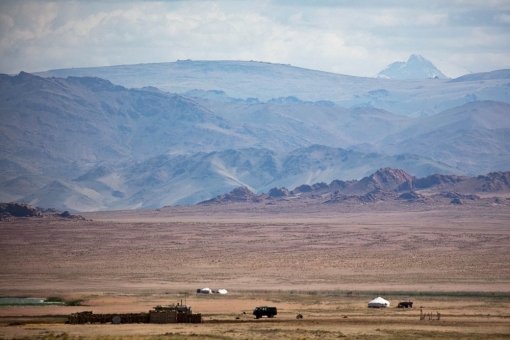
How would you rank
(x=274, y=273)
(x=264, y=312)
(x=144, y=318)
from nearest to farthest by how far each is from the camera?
(x=144, y=318) → (x=264, y=312) → (x=274, y=273)

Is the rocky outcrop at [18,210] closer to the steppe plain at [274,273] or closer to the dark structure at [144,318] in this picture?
the steppe plain at [274,273]

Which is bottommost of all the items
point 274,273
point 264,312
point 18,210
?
point 264,312

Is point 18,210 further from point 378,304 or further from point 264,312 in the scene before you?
point 264,312

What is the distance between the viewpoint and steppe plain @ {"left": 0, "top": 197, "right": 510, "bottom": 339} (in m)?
61.1

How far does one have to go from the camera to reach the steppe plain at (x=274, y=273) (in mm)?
61062

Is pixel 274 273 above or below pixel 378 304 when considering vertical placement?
above

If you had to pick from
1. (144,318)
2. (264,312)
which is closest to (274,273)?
(264,312)

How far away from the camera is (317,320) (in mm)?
65062

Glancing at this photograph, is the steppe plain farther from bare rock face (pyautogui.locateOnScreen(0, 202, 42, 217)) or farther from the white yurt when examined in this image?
bare rock face (pyautogui.locateOnScreen(0, 202, 42, 217))

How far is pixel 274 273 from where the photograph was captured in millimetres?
110812

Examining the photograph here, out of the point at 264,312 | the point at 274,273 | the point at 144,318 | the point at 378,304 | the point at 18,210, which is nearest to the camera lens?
the point at 144,318

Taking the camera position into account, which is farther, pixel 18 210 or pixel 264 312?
pixel 18 210

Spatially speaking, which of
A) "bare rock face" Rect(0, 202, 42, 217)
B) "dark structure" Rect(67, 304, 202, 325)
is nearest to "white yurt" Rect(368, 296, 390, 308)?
"dark structure" Rect(67, 304, 202, 325)

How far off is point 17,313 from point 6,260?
2166 inches
